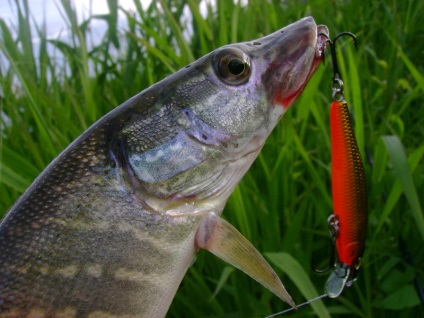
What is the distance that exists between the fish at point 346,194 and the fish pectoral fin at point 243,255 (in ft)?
0.61

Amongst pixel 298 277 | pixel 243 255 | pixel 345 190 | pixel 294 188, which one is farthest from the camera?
pixel 294 188

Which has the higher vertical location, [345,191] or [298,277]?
[345,191]

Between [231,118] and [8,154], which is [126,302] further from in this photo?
[8,154]

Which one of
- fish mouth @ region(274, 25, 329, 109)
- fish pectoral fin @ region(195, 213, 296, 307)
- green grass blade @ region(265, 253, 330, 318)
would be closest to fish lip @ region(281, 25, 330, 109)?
fish mouth @ region(274, 25, 329, 109)

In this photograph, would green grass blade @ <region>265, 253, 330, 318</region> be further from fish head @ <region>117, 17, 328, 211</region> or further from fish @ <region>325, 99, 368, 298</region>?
fish head @ <region>117, 17, 328, 211</region>

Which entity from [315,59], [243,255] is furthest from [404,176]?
[243,255]

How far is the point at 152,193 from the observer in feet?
2.81

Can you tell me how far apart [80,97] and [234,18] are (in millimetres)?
686

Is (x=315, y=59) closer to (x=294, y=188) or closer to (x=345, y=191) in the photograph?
(x=345, y=191)

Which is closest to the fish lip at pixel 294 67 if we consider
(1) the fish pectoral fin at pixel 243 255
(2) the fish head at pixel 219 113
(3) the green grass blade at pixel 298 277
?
(2) the fish head at pixel 219 113

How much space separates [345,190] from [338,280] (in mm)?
180

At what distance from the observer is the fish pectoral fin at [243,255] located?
2.71 feet

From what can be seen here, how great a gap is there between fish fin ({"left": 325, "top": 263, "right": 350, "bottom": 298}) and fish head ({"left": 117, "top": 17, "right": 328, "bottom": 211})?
26cm

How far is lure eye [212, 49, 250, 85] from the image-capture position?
904 mm
